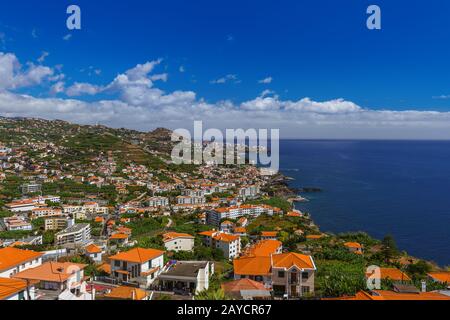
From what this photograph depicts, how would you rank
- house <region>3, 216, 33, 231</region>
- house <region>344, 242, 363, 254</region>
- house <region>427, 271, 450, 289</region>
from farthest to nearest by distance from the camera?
house <region>3, 216, 33, 231</region>, house <region>344, 242, 363, 254</region>, house <region>427, 271, 450, 289</region>

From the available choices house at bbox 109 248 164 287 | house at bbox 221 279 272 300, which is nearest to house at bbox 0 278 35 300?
house at bbox 109 248 164 287


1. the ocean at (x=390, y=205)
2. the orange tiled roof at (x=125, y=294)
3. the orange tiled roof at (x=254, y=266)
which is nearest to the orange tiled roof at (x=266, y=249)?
the orange tiled roof at (x=254, y=266)

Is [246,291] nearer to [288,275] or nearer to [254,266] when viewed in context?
[288,275]

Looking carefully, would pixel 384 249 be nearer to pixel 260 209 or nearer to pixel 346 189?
pixel 260 209

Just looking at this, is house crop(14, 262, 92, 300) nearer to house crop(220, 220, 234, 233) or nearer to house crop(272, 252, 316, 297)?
house crop(272, 252, 316, 297)

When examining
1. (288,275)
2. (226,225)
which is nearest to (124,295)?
(288,275)

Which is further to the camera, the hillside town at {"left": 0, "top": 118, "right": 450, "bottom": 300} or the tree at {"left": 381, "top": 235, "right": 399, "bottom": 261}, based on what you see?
the tree at {"left": 381, "top": 235, "right": 399, "bottom": 261}
